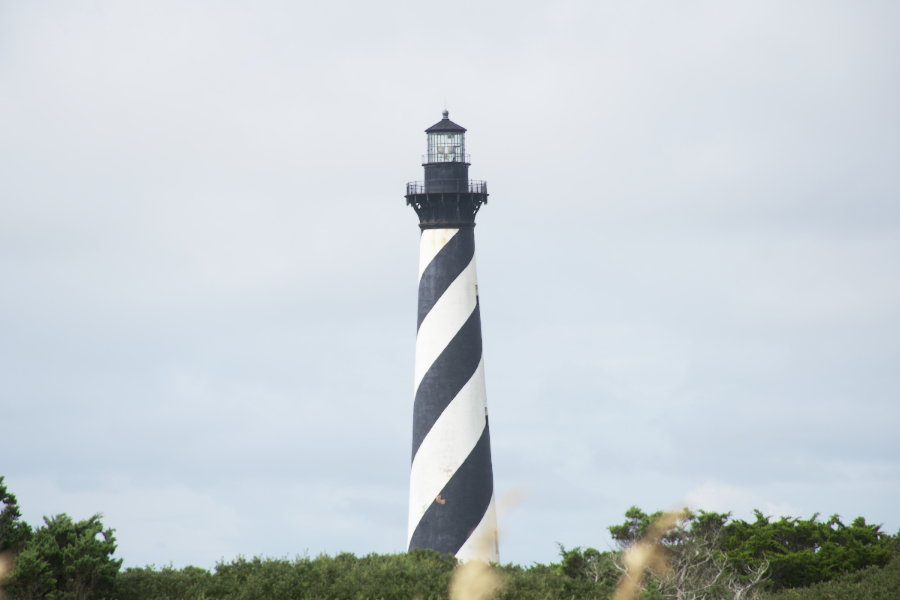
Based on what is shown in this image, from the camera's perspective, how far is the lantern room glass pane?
2978 centimetres

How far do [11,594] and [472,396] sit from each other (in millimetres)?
14256

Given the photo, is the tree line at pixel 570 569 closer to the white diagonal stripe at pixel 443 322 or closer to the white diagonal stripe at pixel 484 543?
the white diagonal stripe at pixel 484 543

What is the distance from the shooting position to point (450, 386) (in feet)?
92.4

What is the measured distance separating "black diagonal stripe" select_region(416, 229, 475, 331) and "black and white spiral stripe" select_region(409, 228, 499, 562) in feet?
0.09

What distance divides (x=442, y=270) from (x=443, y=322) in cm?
152

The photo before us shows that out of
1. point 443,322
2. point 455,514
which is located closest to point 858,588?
point 455,514

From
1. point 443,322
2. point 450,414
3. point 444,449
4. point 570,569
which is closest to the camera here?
point 570,569

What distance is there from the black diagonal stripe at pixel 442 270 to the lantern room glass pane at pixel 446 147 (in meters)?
2.42

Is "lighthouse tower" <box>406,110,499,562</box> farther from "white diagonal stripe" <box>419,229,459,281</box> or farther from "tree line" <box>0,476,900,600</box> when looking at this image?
"tree line" <box>0,476,900,600</box>

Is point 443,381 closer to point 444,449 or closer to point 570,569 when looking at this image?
point 444,449

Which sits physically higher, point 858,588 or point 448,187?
point 448,187

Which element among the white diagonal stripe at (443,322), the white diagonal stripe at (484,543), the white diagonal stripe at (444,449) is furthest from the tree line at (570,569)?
the white diagonal stripe at (443,322)

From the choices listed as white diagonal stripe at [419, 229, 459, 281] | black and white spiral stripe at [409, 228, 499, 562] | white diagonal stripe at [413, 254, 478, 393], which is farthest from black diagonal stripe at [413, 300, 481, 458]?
white diagonal stripe at [419, 229, 459, 281]

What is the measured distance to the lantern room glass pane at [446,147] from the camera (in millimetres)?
29781
